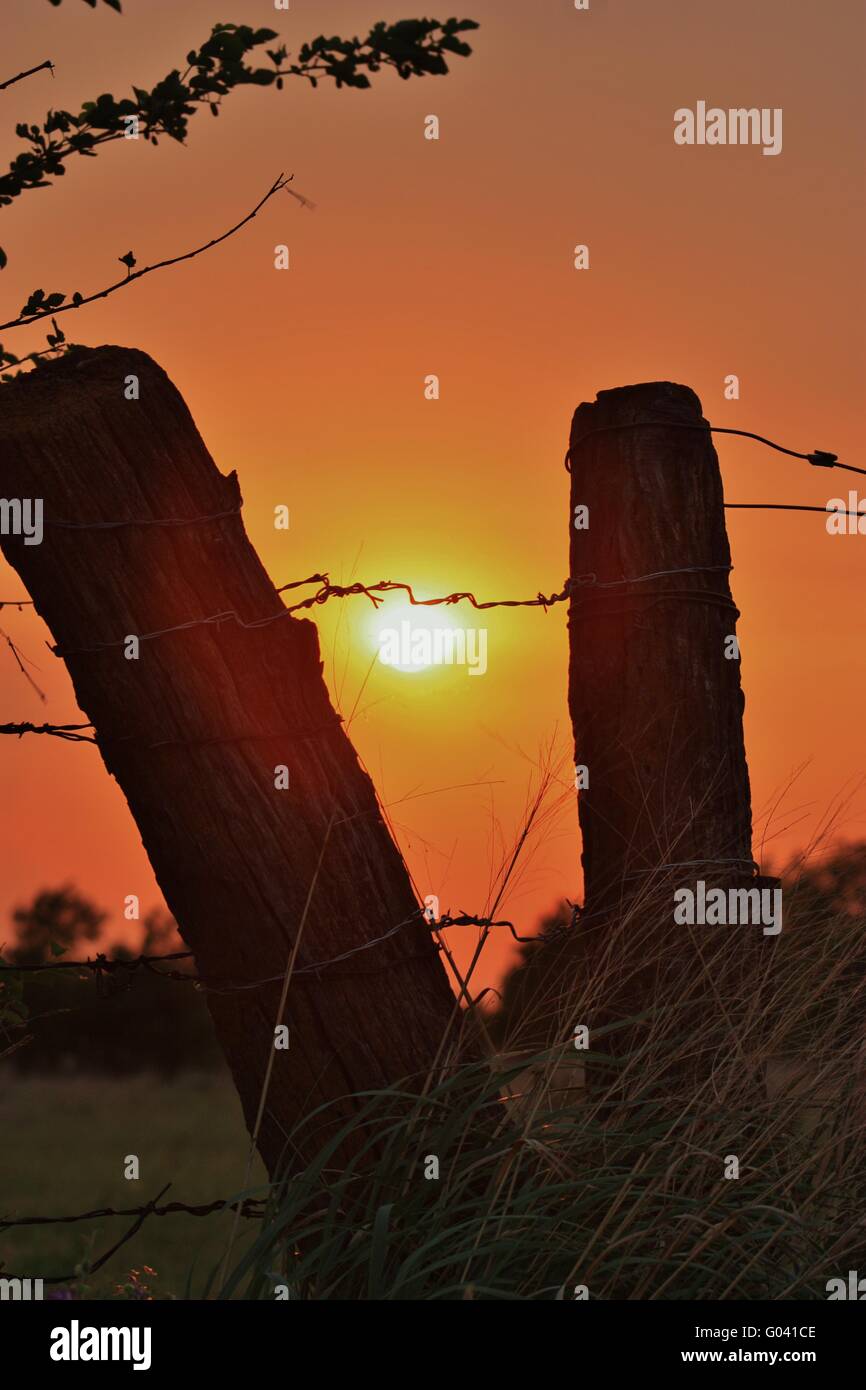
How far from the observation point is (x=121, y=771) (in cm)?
295

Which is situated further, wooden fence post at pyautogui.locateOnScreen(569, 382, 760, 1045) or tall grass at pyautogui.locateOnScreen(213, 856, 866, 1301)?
wooden fence post at pyautogui.locateOnScreen(569, 382, 760, 1045)

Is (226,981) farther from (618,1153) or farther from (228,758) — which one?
(618,1153)

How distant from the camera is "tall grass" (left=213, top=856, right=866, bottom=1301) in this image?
2.46 meters

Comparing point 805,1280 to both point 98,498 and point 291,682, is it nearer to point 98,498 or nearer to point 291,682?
point 291,682

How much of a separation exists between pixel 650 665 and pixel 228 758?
107cm

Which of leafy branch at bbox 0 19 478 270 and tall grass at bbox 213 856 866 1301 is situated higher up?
leafy branch at bbox 0 19 478 270

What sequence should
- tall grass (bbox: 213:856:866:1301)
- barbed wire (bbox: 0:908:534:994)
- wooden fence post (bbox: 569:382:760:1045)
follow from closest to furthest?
tall grass (bbox: 213:856:866:1301) < barbed wire (bbox: 0:908:534:994) < wooden fence post (bbox: 569:382:760:1045)

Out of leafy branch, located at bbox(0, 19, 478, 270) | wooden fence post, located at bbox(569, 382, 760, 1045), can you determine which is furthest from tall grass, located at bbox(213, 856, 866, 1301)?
leafy branch, located at bbox(0, 19, 478, 270)

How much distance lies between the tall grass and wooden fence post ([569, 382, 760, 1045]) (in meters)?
0.13

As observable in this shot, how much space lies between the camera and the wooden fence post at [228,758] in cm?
286

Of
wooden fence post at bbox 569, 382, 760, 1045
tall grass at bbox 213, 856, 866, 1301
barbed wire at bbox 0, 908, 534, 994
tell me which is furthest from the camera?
wooden fence post at bbox 569, 382, 760, 1045

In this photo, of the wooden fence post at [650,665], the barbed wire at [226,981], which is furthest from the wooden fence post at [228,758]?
the wooden fence post at [650,665]

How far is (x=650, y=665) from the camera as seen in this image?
3.21 meters

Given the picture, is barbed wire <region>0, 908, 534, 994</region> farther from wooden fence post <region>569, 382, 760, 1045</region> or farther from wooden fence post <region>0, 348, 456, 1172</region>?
wooden fence post <region>569, 382, 760, 1045</region>
